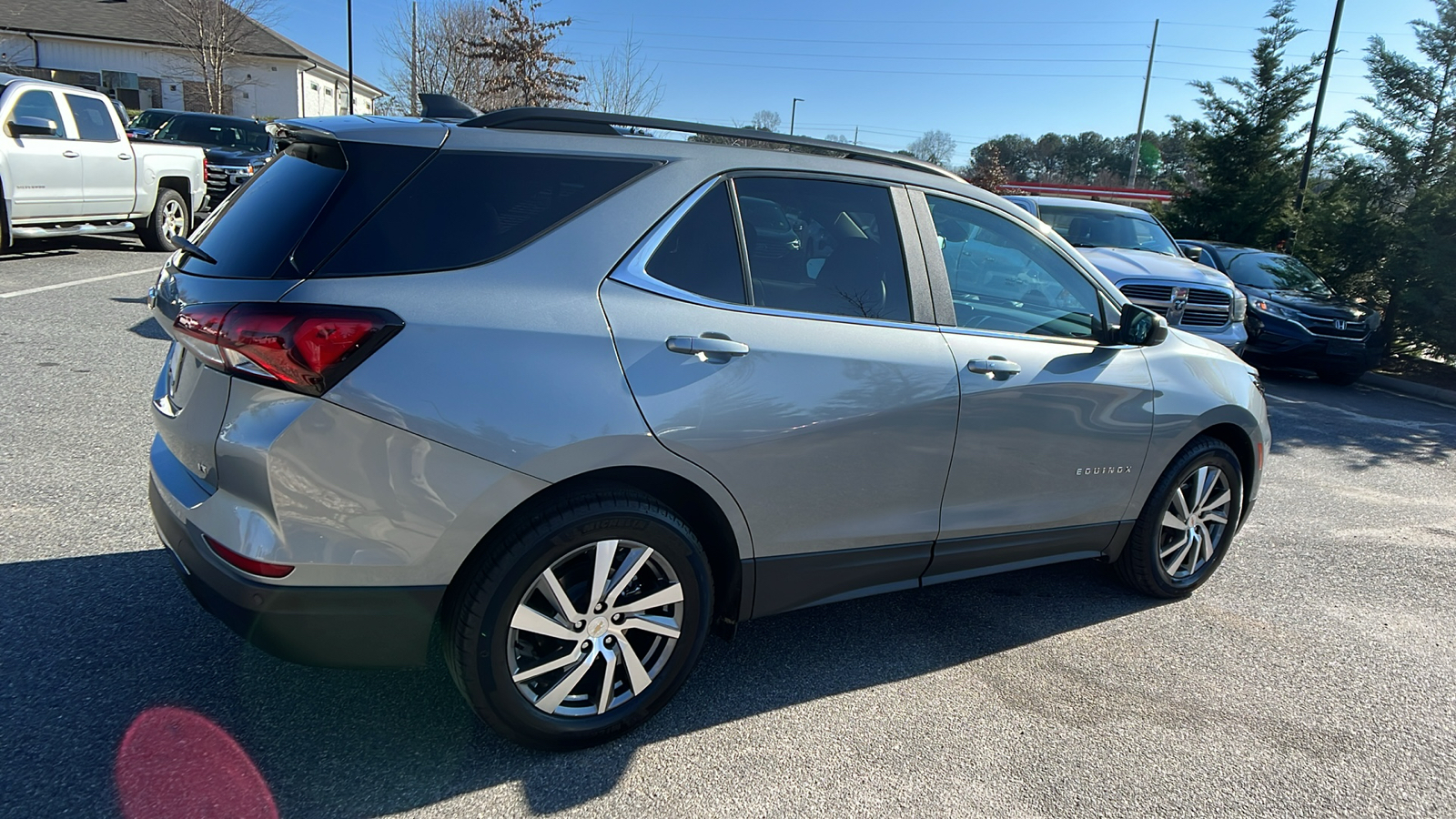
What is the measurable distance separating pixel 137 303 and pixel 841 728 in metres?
8.51

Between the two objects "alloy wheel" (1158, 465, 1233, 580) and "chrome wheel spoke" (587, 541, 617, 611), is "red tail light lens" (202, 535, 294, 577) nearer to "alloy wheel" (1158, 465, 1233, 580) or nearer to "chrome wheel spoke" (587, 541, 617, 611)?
"chrome wheel spoke" (587, 541, 617, 611)

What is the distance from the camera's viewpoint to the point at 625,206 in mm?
2789

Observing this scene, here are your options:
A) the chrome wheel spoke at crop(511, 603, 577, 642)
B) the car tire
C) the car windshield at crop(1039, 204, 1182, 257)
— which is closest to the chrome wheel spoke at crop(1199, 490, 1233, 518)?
the chrome wheel spoke at crop(511, 603, 577, 642)

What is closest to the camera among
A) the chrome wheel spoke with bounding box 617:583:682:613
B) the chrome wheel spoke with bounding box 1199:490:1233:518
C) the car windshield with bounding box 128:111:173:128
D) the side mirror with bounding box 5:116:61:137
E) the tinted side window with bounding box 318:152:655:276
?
the tinted side window with bounding box 318:152:655:276

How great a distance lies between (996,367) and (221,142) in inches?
761

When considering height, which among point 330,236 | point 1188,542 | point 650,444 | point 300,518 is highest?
point 330,236

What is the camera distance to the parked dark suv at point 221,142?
57.4ft

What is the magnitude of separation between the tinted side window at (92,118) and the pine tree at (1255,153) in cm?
1844

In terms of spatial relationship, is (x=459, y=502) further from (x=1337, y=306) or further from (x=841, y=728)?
(x=1337, y=306)

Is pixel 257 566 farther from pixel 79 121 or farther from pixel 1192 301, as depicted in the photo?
pixel 79 121

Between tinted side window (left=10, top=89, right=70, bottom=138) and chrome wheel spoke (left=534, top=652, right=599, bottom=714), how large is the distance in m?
10.6

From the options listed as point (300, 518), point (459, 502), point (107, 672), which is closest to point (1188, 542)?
point (459, 502)

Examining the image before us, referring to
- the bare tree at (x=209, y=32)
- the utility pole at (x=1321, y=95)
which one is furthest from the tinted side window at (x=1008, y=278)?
the bare tree at (x=209, y=32)

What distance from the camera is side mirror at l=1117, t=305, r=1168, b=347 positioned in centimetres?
376
